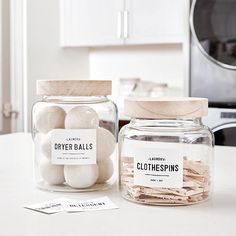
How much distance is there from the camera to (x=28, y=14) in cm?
286

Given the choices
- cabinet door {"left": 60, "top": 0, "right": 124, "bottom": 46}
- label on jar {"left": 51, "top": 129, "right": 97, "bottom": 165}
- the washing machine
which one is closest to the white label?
label on jar {"left": 51, "top": 129, "right": 97, "bottom": 165}

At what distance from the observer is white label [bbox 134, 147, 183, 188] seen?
2.22ft

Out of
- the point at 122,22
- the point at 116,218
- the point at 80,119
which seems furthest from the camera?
the point at 122,22

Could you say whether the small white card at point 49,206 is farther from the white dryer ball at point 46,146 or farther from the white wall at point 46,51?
the white wall at point 46,51

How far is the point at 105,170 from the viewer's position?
0.80 metres

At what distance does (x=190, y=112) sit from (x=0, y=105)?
7.99ft

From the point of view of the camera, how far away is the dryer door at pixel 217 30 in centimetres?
228

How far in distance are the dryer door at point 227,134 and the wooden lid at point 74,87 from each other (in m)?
1.63

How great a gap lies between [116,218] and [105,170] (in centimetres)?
17

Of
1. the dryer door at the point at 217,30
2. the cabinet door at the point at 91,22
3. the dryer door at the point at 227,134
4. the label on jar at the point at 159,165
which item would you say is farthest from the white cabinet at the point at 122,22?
the label on jar at the point at 159,165

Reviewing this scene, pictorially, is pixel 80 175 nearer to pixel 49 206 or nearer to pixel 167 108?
pixel 49 206

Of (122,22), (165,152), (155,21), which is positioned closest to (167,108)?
(165,152)

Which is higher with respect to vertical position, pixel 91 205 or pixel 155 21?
pixel 155 21

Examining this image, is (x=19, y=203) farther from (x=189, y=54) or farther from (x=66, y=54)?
(x=66, y=54)
